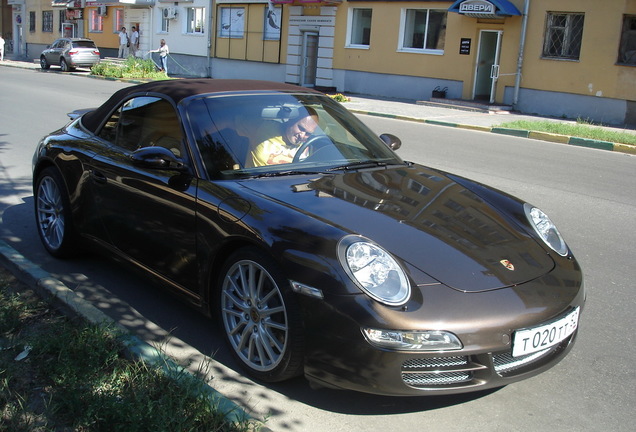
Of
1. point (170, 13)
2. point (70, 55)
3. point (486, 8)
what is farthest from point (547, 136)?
point (70, 55)

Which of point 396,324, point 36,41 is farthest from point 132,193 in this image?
point 36,41

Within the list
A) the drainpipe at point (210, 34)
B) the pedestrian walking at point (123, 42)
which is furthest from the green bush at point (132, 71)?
the pedestrian walking at point (123, 42)

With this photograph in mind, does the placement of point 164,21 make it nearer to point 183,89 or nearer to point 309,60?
point 309,60

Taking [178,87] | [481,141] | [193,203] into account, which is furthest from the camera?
[481,141]

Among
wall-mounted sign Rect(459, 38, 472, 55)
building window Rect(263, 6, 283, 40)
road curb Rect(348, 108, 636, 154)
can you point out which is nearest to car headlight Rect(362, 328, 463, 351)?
road curb Rect(348, 108, 636, 154)

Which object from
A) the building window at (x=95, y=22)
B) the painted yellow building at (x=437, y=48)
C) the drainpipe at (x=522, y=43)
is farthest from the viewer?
the building window at (x=95, y=22)

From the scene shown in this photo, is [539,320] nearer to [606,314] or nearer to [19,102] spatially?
[606,314]

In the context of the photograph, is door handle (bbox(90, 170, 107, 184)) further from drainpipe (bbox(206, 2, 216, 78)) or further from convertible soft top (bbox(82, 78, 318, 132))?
drainpipe (bbox(206, 2, 216, 78))

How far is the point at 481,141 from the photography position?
14.7 metres

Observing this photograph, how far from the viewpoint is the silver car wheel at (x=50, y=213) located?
5.47 meters

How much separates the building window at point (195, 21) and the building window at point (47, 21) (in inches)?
703

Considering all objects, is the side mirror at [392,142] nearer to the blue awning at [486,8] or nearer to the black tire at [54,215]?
the black tire at [54,215]

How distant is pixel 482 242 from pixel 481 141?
37.8 feet

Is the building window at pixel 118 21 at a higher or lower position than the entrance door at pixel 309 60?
higher
